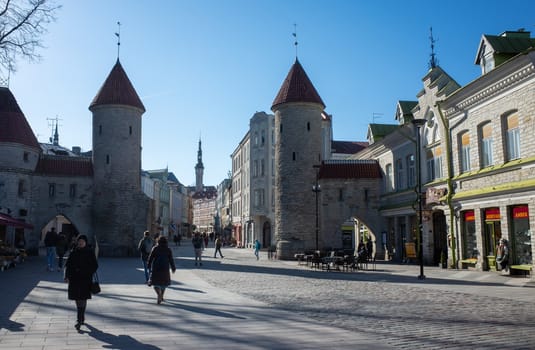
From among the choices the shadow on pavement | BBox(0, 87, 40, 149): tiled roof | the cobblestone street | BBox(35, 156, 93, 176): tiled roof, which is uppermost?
BBox(0, 87, 40, 149): tiled roof

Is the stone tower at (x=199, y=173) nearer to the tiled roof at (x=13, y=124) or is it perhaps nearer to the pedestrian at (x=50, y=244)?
the tiled roof at (x=13, y=124)

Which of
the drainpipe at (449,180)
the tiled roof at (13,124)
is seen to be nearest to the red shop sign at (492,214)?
the drainpipe at (449,180)

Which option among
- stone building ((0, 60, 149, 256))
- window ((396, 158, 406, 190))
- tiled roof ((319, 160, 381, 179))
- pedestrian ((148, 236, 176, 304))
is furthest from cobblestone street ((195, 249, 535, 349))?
stone building ((0, 60, 149, 256))

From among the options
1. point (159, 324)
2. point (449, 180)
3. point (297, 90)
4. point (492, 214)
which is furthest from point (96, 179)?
point (159, 324)

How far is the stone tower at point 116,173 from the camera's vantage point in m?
36.3

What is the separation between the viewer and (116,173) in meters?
36.9

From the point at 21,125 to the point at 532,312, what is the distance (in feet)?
117

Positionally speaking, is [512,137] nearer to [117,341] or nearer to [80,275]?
[80,275]

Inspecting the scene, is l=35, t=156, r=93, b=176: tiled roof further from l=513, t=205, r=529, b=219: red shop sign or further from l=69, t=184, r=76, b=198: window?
l=513, t=205, r=529, b=219: red shop sign

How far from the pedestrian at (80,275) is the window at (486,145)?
1761 cm

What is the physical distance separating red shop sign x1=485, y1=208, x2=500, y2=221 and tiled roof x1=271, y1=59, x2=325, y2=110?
16657 mm

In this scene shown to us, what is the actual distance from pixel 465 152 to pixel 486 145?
1.88 meters

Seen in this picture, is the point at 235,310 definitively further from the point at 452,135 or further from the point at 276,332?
the point at 452,135

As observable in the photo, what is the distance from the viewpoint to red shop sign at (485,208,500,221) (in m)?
20.4
